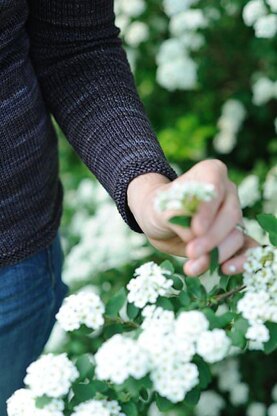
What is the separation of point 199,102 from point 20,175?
5.43ft

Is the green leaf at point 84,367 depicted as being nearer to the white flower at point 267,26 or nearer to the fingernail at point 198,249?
the fingernail at point 198,249

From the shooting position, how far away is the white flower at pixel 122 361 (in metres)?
0.93

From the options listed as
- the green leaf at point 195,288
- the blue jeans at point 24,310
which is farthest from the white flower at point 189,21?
the green leaf at point 195,288

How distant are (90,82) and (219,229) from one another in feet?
1.45

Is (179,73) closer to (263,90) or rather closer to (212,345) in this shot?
(263,90)

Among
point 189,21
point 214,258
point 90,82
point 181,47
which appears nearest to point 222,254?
point 214,258

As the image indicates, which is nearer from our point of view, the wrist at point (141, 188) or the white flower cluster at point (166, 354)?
the white flower cluster at point (166, 354)

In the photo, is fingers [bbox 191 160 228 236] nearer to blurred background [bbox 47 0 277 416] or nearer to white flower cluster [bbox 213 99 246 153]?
blurred background [bbox 47 0 277 416]

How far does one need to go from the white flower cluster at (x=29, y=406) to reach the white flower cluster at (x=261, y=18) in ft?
4.54

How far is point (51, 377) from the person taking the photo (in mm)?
975

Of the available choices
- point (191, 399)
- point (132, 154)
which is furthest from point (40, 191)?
point (191, 399)

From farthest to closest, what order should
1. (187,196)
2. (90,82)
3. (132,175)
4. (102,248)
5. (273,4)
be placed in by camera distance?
(102,248)
(273,4)
(90,82)
(132,175)
(187,196)

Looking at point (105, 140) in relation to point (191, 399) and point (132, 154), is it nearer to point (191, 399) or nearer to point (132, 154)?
point (132, 154)

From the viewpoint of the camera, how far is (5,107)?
47.4 inches
